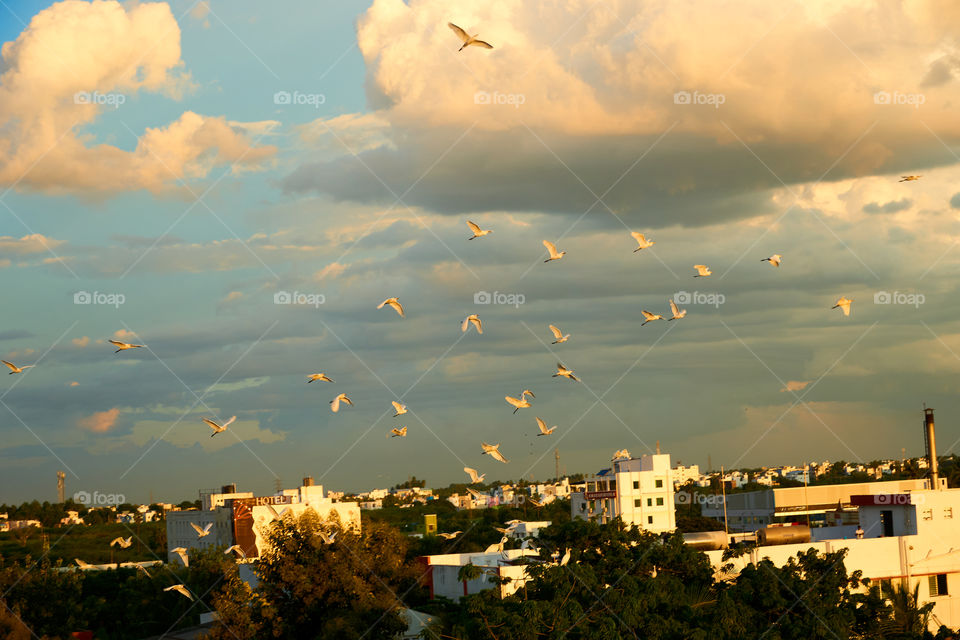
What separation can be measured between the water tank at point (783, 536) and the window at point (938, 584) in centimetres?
524

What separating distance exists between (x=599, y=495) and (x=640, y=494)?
2.70 m

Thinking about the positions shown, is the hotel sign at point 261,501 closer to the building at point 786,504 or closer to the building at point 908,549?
the building at point 786,504

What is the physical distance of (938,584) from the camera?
41.9 metres

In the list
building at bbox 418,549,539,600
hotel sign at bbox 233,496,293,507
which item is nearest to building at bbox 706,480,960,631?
building at bbox 418,549,539,600

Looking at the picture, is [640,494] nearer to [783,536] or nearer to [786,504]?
[786,504]

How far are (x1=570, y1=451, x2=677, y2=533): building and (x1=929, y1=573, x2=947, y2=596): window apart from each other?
24.7 meters

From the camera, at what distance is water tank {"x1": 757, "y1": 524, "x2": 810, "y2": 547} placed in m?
43.0

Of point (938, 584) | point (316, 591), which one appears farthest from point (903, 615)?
point (316, 591)

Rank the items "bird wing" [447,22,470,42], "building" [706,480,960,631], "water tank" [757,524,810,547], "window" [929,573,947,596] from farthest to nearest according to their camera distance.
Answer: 1. "water tank" [757,524,810,547]
2. "window" [929,573,947,596]
3. "building" [706,480,960,631]
4. "bird wing" [447,22,470,42]

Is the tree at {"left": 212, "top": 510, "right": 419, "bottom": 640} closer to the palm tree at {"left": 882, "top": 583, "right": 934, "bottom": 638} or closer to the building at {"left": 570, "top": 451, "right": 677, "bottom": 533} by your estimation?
the palm tree at {"left": 882, "top": 583, "right": 934, "bottom": 638}

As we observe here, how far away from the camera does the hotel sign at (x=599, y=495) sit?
66562 millimetres

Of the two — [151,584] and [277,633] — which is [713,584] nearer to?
[277,633]

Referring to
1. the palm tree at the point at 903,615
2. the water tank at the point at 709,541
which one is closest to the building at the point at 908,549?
the palm tree at the point at 903,615

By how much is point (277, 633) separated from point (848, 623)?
57.6ft
